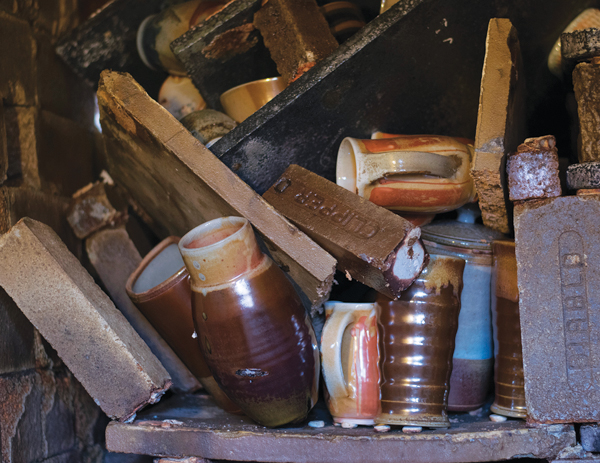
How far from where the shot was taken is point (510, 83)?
120cm

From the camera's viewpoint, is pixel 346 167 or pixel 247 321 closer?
pixel 247 321

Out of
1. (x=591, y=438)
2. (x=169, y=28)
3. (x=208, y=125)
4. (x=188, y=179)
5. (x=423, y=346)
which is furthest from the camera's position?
(x=169, y=28)

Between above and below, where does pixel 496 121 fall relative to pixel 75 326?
above

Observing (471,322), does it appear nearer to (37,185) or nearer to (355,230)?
(355,230)

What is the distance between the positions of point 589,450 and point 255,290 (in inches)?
32.0

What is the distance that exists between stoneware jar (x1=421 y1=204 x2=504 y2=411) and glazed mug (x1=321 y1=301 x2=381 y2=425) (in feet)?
0.72

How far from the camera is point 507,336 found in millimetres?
1203

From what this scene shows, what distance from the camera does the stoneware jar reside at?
4.12 ft

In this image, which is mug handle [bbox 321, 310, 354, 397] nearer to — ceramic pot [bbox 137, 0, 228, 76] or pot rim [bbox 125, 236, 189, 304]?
pot rim [bbox 125, 236, 189, 304]

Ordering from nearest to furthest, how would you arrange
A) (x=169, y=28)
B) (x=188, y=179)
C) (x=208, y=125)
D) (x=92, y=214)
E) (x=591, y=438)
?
1. (x=591, y=438)
2. (x=188, y=179)
3. (x=208, y=125)
4. (x=92, y=214)
5. (x=169, y=28)

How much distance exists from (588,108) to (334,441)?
98 cm

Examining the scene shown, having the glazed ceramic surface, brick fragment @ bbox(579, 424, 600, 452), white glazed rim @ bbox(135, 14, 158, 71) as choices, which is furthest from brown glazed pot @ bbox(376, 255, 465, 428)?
white glazed rim @ bbox(135, 14, 158, 71)

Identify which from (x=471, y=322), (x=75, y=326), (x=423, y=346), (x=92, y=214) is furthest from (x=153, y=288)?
(x=471, y=322)

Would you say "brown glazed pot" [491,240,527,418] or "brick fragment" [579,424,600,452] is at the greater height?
"brown glazed pot" [491,240,527,418]
